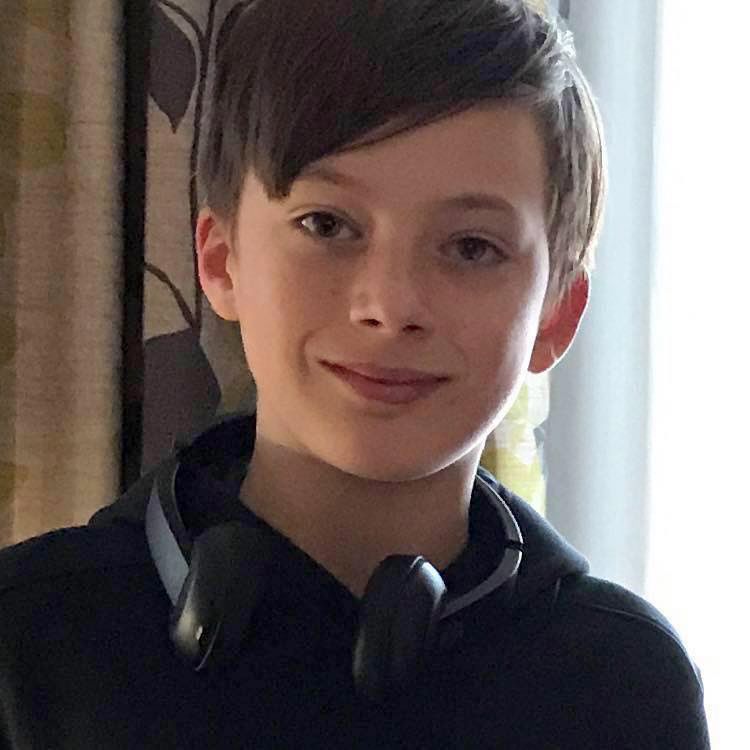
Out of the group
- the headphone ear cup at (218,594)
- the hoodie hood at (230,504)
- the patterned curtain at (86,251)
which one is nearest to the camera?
the headphone ear cup at (218,594)

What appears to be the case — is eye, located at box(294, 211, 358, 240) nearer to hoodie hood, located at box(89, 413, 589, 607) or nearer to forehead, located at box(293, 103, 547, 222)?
forehead, located at box(293, 103, 547, 222)

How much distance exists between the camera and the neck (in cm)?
102

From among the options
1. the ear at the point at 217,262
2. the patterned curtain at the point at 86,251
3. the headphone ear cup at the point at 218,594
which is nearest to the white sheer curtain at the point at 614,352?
the patterned curtain at the point at 86,251

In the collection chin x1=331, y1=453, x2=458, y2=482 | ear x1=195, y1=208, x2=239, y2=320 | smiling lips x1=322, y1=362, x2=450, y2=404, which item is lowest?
chin x1=331, y1=453, x2=458, y2=482

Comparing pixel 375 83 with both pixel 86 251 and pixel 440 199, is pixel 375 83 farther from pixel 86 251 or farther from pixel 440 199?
pixel 86 251

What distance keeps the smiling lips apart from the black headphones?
123 mm

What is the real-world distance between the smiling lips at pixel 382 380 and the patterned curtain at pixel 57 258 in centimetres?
39

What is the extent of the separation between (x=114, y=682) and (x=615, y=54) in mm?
944

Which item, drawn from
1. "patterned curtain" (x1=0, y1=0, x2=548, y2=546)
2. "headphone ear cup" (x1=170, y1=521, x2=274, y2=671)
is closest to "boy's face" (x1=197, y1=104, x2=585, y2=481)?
"headphone ear cup" (x1=170, y1=521, x2=274, y2=671)

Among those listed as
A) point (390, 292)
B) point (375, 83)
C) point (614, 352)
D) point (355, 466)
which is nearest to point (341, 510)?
point (355, 466)

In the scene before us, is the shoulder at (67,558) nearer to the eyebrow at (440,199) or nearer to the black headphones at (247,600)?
the black headphones at (247,600)

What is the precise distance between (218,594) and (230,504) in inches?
5.7

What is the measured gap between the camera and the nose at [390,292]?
35.8 inches

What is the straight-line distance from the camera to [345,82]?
926 mm
